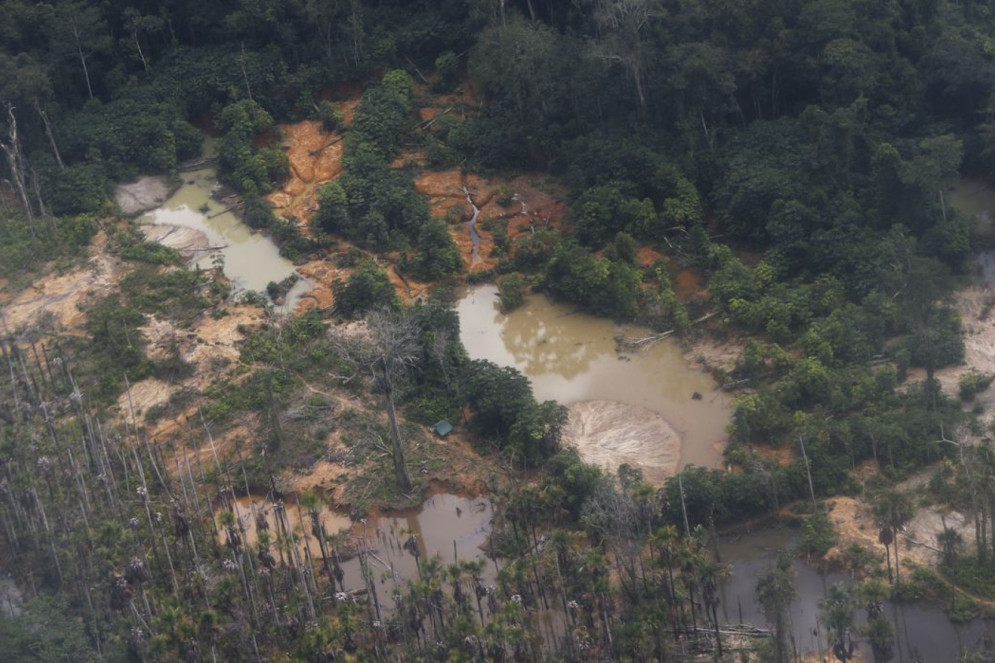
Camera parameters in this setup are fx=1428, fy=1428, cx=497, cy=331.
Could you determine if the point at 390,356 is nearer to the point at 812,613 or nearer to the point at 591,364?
the point at 591,364

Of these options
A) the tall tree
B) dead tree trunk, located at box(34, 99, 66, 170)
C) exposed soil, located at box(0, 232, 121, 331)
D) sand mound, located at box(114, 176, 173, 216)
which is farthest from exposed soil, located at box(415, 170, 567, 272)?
the tall tree

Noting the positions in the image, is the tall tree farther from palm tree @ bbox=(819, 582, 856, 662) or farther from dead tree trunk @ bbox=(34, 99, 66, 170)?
dead tree trunk @ bbox=(34, 99, 66, 170)

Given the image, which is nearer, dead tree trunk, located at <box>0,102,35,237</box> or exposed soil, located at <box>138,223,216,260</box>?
dead tree trunk, located at <box>0,102,35,237</box>

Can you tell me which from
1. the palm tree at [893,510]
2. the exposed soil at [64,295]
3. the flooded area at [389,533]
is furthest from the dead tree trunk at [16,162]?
the palm tree at [893,510]

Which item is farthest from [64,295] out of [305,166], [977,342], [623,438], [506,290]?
[977,342]

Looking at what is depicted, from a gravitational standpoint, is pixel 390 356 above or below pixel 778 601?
above

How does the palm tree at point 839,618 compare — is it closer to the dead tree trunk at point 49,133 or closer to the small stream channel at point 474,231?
the small stream channel at point 474,231
